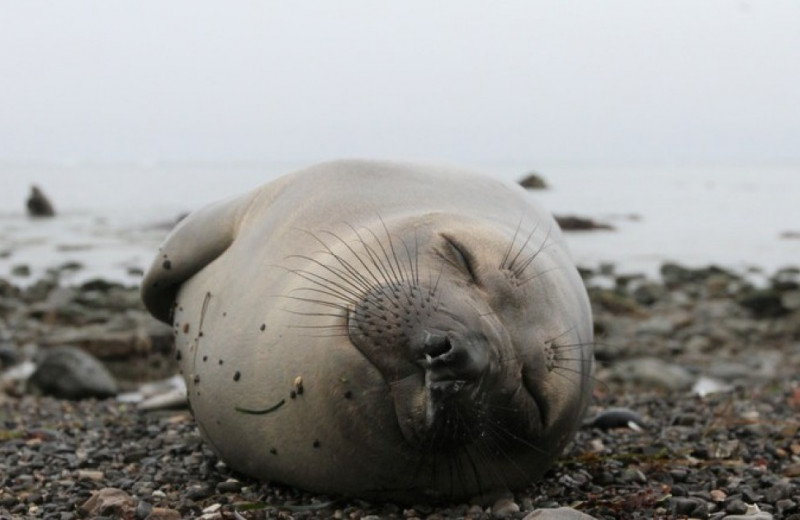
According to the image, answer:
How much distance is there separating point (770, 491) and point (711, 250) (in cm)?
2427

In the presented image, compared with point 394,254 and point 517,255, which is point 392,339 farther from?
point 517,255

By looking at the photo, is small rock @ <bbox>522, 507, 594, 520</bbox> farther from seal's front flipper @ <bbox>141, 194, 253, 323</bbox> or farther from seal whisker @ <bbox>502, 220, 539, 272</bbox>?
seal's front flipper @ <bbox>141, 194, 253, 323</bbox>

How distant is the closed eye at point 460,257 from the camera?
3682 mm

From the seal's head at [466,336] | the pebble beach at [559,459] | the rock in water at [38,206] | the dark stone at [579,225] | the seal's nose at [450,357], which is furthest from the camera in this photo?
the rock in water at [38,206]

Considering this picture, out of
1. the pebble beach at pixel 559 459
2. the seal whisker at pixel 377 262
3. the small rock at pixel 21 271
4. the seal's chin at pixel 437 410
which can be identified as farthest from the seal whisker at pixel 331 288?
the small rock at pixel 21 271

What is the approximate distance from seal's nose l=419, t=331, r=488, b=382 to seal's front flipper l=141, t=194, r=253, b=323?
1958 millimetres

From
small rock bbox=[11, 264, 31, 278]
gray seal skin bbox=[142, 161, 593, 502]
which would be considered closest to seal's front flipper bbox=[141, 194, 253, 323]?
gray seal skin bbox=[142, 161, 593, 502]

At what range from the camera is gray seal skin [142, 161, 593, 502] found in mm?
3297

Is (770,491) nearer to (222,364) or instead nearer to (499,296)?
(499,296)

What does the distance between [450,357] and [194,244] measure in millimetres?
2176

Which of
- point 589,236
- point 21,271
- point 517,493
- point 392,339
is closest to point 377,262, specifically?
point 392,339

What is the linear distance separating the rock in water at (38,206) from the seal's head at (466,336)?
3481 centimetres

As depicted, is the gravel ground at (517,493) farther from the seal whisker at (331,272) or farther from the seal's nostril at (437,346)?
the seal's nostril at (437,346)

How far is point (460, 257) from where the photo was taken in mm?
3717
